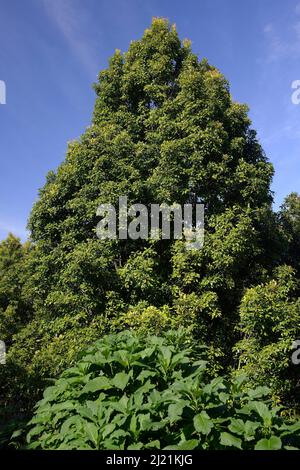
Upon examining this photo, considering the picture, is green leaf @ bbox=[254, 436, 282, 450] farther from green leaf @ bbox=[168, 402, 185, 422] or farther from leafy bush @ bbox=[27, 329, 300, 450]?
green leaf @ bbox=[168, 402, 185, 422]

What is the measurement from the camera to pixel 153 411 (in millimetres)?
2939

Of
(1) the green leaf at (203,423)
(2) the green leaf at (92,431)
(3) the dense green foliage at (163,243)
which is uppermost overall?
(3) the dense green foliage at (163,243)

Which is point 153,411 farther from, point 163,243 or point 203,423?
point 163,243

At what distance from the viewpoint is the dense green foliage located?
1055 centimetres

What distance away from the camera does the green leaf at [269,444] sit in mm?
2557

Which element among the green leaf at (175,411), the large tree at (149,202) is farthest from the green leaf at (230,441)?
the large tree at (149,202)

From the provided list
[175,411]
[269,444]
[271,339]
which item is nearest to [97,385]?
[175,411]

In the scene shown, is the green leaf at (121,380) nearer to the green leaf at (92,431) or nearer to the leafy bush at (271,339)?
the green leaf at (92,431)

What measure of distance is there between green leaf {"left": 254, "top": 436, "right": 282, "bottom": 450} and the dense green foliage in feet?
22.9

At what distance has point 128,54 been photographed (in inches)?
606

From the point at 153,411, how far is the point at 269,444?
821 mm

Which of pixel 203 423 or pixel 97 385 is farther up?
pixel 97 385

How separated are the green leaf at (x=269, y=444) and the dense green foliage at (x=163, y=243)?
699cm
